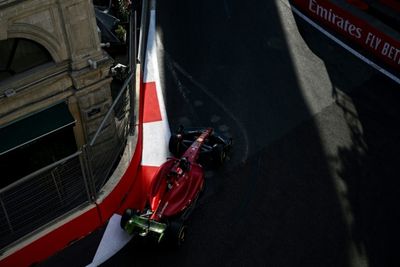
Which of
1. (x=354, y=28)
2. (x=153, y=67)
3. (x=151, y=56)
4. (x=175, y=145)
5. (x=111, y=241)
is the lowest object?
(x=111, y=241)

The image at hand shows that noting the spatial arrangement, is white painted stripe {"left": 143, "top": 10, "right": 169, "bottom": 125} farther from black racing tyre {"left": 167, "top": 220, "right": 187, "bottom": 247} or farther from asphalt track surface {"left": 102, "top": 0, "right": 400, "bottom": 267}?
black racing tyre {"left": 167, "top": 220, "right": 187, "bottom": 247}

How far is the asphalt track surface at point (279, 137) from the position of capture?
36.1 ft

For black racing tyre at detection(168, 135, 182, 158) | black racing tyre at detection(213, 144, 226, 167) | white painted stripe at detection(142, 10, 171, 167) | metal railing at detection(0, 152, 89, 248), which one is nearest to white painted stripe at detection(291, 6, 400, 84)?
white painted stripe at detection(142, 10, 171, 167)

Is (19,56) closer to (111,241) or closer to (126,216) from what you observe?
(126,216)

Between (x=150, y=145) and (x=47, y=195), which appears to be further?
(x=150, y=145)

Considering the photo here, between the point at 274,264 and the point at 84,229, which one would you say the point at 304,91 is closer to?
the point at 274,264

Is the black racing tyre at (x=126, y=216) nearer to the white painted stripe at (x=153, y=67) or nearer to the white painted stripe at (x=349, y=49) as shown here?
the white painted stripe at (x=153, y=67)

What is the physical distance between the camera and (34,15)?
9609 millimetres

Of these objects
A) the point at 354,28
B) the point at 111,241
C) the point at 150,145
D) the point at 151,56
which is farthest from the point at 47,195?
the point at 354,28

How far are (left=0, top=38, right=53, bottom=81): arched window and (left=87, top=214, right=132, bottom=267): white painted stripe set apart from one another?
3.37m

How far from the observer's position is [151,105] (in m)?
13.9

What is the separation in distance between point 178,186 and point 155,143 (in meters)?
2.05

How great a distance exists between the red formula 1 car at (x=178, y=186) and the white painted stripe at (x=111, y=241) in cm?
38

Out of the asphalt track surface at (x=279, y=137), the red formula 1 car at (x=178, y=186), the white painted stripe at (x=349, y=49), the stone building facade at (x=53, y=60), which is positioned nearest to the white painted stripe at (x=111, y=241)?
the asphalt track surface at (x=279, y=137)
